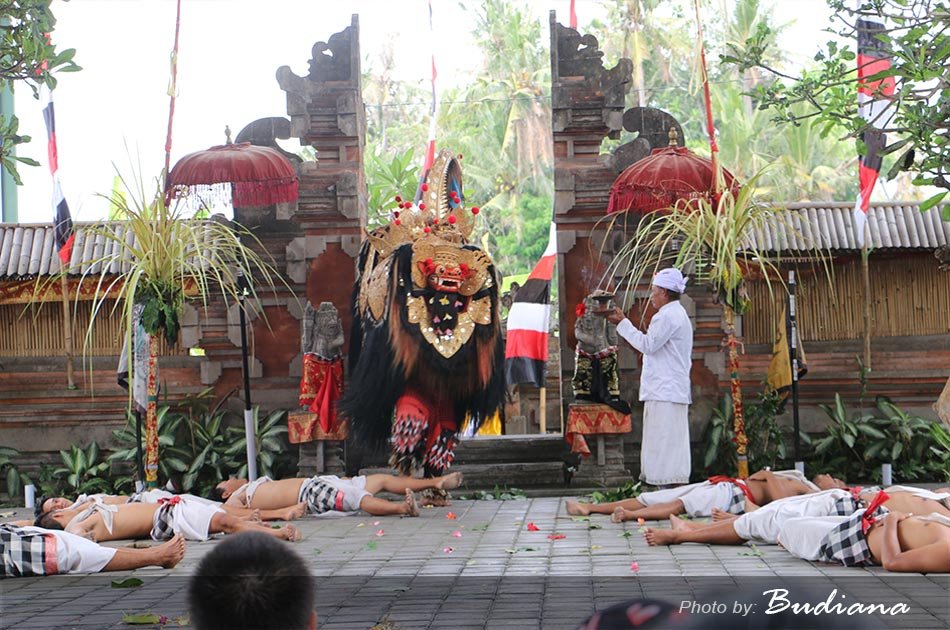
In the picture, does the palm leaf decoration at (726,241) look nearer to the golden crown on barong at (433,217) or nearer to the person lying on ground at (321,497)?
the golden crown on barong at (433,217)

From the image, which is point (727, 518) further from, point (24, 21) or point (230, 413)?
point (230, 413)

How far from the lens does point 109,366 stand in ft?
A: 35.1

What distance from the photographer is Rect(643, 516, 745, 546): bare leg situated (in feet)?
20.7

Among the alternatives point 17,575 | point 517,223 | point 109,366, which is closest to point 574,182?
point 109,366

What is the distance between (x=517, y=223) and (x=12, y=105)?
60.7 ft

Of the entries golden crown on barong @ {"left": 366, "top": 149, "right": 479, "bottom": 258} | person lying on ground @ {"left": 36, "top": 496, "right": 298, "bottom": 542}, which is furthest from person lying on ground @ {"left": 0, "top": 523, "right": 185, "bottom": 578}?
golden crown on barong @ {"left": 366, "top": 149, "right": 479, "bottom": 258}

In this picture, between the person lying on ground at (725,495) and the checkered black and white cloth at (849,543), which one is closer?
the checkered black and white cloth at (849,543)

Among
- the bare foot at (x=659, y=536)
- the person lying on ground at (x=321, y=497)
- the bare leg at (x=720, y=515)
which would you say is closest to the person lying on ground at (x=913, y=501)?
the bare leg at (x=720, y=515)

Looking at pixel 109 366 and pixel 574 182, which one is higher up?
pixel 574 182

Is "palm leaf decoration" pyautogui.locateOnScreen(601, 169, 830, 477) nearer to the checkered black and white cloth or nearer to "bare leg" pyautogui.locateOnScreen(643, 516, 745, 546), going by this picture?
"bare leg" pyautogui.locateOnScreen(643, 516, 745, 546)

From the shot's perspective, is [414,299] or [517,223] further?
[517,223]

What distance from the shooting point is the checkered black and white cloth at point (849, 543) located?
17.7ft

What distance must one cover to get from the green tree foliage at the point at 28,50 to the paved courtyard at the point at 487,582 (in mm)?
1935

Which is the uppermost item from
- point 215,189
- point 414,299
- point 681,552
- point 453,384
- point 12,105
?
point 12,105
